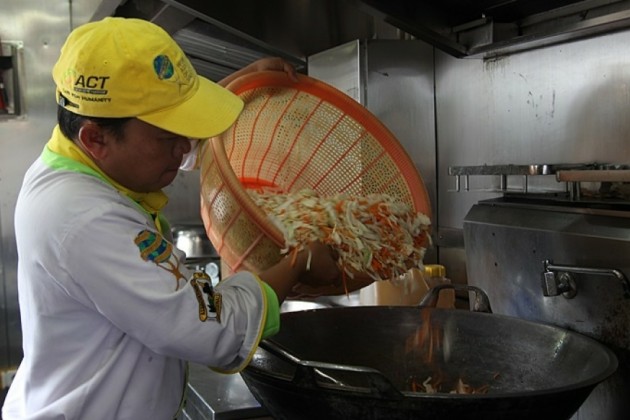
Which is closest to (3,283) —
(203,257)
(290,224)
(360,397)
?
(203,257)

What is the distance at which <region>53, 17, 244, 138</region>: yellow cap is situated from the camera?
1.05 m

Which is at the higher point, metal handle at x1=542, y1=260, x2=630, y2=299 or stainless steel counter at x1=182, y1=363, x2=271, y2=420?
metal handle at x1=542, y1=260, x2=630, y2=299

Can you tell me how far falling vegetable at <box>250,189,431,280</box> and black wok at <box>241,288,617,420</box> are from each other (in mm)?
189

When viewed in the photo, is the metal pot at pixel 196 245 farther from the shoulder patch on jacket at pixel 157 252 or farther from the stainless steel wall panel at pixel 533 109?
the shoulder patch on jacket at pixel 157 252

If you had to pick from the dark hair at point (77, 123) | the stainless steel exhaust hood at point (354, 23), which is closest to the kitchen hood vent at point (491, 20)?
the stainless steel exhaust hood at point (354, 23)

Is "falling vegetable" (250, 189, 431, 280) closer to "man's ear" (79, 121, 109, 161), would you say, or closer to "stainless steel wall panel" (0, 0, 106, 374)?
"man's ear" (79, 121, 109, 161)

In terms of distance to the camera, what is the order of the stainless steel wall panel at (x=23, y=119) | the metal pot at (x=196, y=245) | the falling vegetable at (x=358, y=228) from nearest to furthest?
the falling vegetable at (x=358, y=228) → the stainless steel wall panel at (x=23, y=119) → the metal pot at (x=196, y=245)

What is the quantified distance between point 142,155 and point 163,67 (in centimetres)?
15

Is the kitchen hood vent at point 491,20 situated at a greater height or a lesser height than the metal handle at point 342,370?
greater

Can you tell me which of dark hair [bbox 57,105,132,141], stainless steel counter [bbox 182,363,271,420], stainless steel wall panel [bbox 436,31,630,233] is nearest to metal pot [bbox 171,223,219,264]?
stainless steel wall panel [bbox 436,31,630,233]

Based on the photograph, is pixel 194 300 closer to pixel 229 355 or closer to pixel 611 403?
A: pixel 229 355

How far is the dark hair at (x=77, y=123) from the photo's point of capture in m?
1.09

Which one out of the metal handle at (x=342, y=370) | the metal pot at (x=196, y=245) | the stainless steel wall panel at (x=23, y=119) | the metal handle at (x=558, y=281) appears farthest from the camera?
the metal pot at (x=196, y=245)

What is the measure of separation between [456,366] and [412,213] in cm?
36
